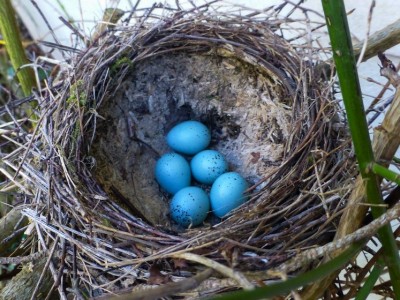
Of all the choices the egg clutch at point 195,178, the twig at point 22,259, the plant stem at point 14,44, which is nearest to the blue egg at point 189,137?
the egg clutch at point 195,178

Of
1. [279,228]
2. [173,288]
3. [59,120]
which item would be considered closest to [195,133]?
[59,120]

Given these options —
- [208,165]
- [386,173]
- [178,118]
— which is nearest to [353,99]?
[386,173]

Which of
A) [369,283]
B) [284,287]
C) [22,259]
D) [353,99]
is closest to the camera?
[284,287]

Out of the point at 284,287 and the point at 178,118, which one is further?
the point at 178,118

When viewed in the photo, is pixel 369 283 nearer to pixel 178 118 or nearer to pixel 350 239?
pixel 350 239

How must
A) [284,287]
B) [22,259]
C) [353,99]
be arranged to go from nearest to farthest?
1. [284,287]
2. [353,99]
3. [22,259]

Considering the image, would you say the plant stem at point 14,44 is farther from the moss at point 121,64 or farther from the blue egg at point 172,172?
the blue egg at point 172,172
